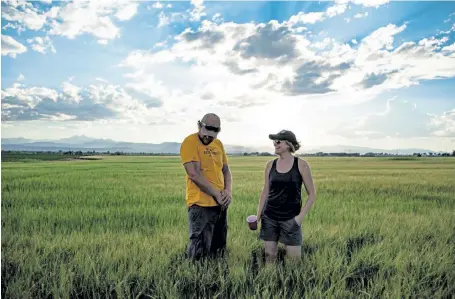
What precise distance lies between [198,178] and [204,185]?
0.36 ft

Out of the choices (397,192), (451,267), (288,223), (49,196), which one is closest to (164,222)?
(288,223)

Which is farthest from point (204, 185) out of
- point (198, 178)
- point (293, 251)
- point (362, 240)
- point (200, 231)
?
point (362, 240)

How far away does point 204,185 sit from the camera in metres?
4.51

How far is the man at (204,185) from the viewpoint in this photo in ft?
14.9

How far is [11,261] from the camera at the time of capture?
16.1 feet

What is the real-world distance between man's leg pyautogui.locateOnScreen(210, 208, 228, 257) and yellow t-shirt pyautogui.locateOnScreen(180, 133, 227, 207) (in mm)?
313

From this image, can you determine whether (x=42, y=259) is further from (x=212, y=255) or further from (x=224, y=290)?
(x=224, y=290)

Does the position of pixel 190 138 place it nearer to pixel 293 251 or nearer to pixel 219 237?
pixel 219 237

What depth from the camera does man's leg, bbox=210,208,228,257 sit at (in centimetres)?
489

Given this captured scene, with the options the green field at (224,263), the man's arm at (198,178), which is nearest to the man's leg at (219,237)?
the green field at (224,263)

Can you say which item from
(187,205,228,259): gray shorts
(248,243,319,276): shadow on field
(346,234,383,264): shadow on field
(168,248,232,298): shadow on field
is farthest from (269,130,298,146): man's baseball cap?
(346,234,383,264): shadow on field

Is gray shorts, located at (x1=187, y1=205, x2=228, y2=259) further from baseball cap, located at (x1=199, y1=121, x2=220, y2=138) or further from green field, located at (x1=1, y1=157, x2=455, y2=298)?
baseball cap, located at (x1=199, y1=121, x2=220, y2=138)

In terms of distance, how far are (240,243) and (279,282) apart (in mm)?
1402

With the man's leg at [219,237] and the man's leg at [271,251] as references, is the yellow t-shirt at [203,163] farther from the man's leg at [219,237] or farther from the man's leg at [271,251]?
the man's leg at [271,251]
